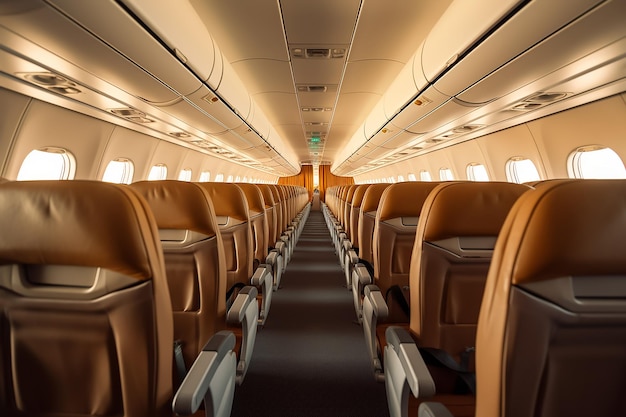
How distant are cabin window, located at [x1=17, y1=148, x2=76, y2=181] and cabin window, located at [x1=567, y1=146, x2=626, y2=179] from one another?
7427mm

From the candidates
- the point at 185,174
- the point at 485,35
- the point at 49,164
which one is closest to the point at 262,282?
the point at 485,35

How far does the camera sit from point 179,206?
1.70 m

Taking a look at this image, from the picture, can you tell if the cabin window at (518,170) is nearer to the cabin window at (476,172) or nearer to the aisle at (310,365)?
the cabin window at (476,172)

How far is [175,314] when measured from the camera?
1.82 m

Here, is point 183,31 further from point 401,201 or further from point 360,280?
point 360,280

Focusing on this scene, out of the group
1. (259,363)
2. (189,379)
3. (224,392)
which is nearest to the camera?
(189,379)

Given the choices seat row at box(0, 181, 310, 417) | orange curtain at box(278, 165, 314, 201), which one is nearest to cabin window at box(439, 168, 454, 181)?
seat row at box(0, 181, 310, 417)

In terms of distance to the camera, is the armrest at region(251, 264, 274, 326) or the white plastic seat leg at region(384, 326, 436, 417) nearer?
the white plastic seat leg at region(384, 326, 436, 417)

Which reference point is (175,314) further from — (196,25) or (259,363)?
(196,25)

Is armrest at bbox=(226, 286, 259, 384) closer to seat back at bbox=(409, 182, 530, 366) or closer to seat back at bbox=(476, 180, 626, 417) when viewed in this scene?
seat back at bbox=(409, 182, 530, 366)

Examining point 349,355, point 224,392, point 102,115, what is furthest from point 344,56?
point 224,392

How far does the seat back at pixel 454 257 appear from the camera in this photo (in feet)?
4.68

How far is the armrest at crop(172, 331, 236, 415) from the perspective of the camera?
3.48 feet

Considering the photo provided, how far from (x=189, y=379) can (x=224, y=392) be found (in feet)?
1.31
